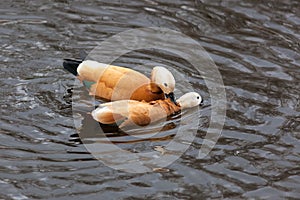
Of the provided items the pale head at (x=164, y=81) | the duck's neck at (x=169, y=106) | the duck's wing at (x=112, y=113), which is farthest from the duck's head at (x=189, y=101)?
the duck's wing at (x=112, y=113)

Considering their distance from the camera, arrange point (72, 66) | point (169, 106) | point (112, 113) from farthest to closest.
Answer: point (72, 66) < point (169, 106) < point (112, 113)

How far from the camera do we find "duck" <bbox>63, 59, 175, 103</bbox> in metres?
7.71

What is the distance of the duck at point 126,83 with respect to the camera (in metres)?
7.71

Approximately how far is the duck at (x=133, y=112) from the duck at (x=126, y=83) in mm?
108

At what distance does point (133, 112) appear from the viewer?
741cm

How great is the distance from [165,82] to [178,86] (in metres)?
0.67

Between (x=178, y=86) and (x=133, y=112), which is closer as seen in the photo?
(x=133, y=112)

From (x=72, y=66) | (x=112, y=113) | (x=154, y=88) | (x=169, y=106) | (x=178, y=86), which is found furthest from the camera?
(x=178, y=86)

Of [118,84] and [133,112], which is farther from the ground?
[118,84]

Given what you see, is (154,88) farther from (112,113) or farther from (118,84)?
(112,113)

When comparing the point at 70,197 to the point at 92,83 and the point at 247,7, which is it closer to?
the point at 92,83

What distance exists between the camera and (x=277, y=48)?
942 cm

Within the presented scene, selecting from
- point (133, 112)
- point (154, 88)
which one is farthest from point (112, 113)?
point (154, 88)

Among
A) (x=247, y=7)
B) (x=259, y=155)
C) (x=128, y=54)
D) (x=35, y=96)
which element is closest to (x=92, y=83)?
(x=35, y=96)
